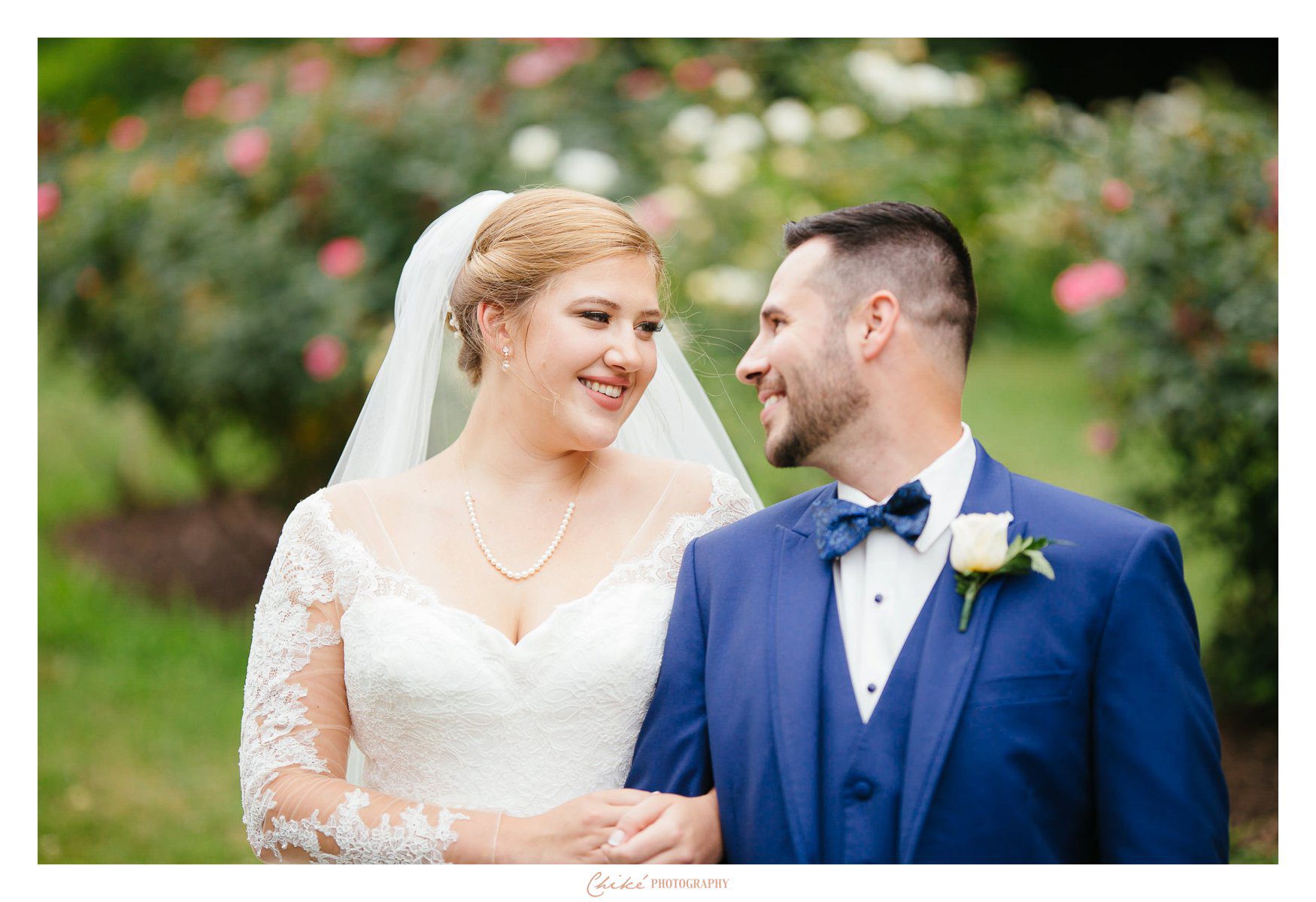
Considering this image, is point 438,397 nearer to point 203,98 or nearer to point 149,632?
point 149,632

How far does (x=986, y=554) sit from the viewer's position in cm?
232

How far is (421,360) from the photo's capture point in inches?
135

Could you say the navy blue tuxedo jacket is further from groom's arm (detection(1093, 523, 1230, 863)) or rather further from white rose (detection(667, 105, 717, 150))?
white rose (detection(667, 105, 717, 150))

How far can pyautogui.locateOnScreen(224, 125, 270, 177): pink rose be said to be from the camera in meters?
6.21

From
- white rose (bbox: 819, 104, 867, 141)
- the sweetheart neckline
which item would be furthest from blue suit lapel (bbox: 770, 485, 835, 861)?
white rose (bbox: 819, 104, 867, 141)

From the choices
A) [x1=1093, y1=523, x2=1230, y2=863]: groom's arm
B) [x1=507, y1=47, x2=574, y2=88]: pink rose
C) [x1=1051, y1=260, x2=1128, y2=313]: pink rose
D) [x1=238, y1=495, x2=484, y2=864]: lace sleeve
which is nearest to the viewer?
[x1=1093, y1=523, x2=1230, y2=863]: groom's arm

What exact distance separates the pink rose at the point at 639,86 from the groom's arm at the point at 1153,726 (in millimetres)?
5013

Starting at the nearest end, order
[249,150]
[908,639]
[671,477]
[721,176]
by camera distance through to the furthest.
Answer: [908,639]
[671,477]
[721,176]
[249,150]

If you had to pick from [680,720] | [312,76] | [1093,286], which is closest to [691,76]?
[312,76]

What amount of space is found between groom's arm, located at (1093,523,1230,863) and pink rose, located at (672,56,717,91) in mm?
5148

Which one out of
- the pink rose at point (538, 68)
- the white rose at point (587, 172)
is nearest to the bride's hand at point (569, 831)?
the white rose at point (587, 172)

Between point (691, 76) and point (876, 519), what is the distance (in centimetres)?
494

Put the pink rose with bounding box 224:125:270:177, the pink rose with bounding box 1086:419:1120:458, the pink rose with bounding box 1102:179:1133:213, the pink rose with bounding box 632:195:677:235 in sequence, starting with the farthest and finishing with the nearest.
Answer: the pink rose with bounding box 224:125:270:177, the pink rose with bounding box 632:195:677:235, the pink rose with bounding box 1086:419:1120:458, the pink rose with bounding box 1102:179:1133:213

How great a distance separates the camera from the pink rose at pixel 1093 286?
195 inches
